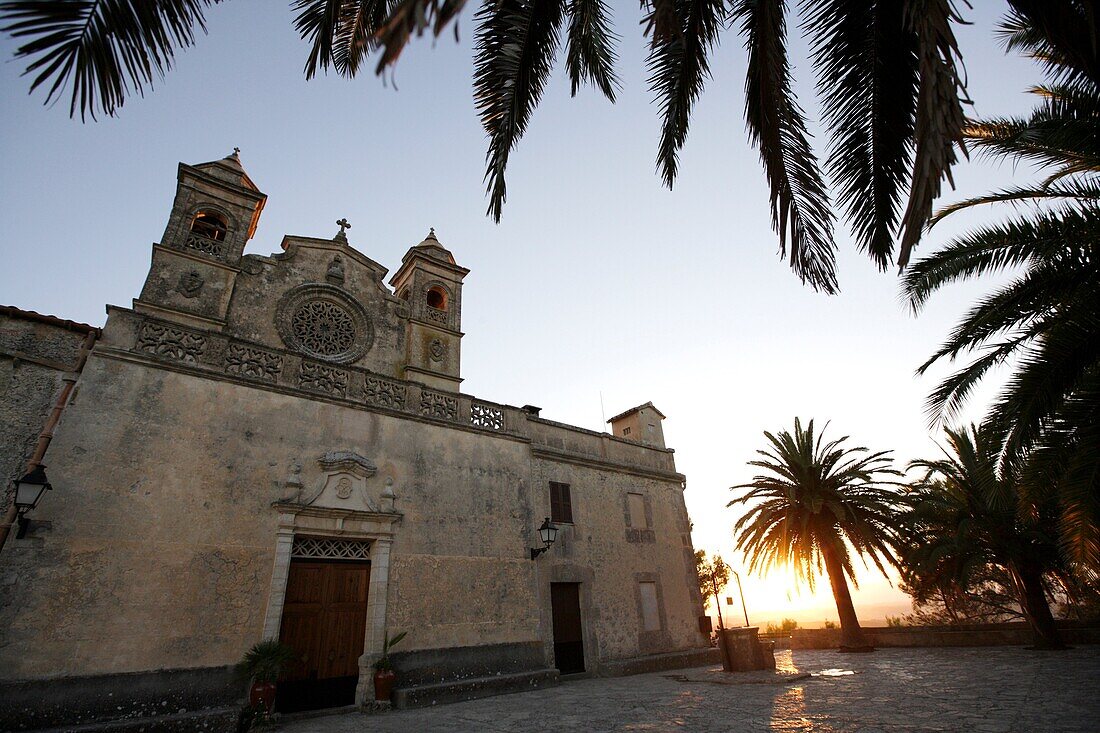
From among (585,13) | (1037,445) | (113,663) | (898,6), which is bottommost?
(113,663)

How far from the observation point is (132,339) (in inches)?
372

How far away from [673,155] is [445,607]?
10.2 metres

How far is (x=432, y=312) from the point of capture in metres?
16.4

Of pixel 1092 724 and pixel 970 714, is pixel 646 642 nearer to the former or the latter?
pixel 970 714

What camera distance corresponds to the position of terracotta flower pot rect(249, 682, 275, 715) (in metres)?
8.15

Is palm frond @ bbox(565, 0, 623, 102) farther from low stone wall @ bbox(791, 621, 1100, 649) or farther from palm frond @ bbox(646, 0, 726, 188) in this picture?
low stone wall @ bbox(791, 621, 1100, 649)

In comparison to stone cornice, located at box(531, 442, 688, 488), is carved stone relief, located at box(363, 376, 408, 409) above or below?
above

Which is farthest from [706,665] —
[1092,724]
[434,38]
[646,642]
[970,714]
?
[434,38]

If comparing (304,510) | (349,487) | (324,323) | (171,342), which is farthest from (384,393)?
(171,342)

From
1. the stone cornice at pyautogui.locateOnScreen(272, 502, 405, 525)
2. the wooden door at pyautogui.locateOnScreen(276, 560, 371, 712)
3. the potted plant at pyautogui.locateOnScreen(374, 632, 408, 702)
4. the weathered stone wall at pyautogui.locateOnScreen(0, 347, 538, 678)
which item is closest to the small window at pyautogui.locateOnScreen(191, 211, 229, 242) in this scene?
the weathered stone wall at pyautogui.locateOnScreen(0, 347, 538, 678)

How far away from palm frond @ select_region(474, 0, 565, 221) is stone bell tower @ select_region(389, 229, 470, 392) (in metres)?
10.4

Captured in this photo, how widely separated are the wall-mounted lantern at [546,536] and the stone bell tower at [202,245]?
30.4ft

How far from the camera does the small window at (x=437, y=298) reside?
17.1 metres

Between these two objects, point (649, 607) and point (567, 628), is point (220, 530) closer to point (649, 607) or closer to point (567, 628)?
point (567, 628)
